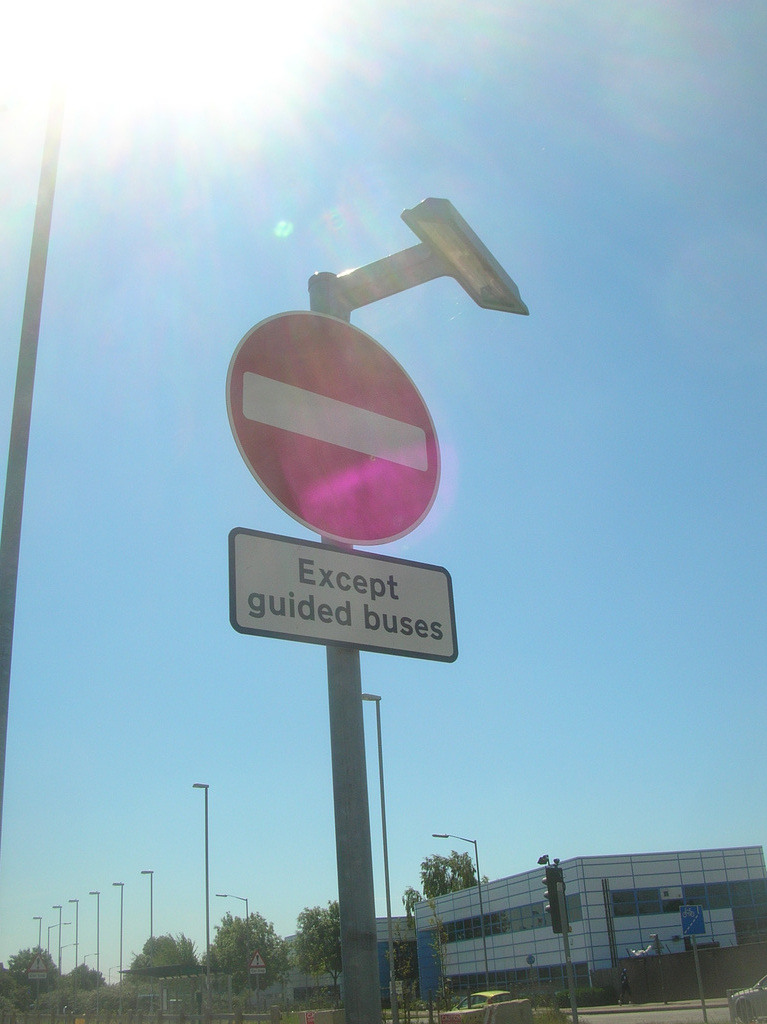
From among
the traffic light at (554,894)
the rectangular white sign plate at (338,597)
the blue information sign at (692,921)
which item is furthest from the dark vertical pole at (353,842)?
the blue information sign at (692,921)

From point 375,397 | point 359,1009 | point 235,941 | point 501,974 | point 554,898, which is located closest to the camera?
point 359,1009

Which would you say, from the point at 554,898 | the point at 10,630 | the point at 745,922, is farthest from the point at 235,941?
the point at 10,630

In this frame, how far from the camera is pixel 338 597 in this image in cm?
253

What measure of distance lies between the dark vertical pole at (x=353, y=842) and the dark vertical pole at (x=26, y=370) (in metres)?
4.77

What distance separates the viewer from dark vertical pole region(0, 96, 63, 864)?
22.5ft

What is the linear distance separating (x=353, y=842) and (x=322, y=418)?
1169mm

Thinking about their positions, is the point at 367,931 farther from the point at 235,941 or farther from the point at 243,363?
the point at 235,941

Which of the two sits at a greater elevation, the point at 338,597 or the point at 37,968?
the point at 338,597

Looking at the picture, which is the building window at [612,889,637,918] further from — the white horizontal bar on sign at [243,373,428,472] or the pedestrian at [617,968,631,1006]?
the white horizontal bar on sign at [243,373,428,472]

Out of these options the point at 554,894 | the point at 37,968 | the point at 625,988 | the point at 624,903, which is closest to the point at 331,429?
the point at 554,894

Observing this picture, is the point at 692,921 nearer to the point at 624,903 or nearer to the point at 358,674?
the point at 358,674

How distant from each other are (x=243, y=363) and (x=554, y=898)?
63.5 feet

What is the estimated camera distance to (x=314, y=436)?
2.73 metres

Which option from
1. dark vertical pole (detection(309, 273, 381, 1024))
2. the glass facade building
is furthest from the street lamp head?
the glass facade building
